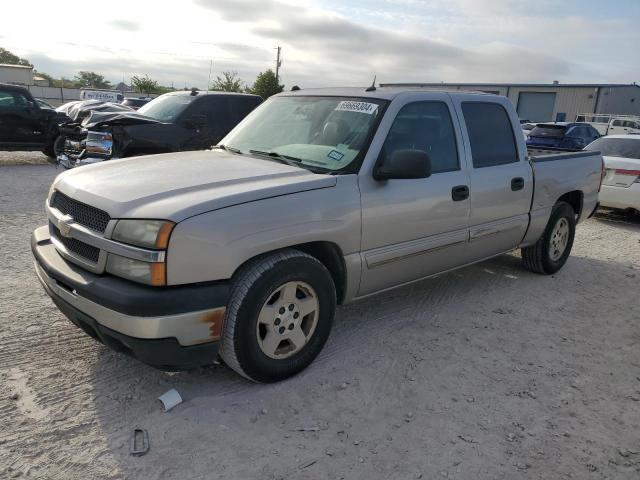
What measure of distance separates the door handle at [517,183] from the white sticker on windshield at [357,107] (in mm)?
1672

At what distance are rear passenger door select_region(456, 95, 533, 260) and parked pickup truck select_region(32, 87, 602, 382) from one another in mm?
19

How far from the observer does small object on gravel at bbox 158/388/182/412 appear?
297cm

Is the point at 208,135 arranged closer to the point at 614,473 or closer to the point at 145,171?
the point at 145,171

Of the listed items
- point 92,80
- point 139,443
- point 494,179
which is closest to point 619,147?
point 494,179

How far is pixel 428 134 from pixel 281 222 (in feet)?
5.46

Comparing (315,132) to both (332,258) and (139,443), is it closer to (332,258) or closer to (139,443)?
(332,258)

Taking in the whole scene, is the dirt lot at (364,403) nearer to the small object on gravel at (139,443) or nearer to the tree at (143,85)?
the small object on gravel at (139,443)

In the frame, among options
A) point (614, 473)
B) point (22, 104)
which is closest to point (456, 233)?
point (614, 473)

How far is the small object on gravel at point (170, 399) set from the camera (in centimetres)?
297

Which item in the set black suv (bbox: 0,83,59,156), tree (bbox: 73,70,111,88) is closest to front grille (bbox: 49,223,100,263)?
black suv (bbox: 0,83,59,156)

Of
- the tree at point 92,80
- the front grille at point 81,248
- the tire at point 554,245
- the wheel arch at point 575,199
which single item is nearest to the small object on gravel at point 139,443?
the front grille at point 81,248

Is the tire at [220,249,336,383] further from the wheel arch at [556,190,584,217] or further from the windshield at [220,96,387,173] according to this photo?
the wheel arch at [556,190,584,217]

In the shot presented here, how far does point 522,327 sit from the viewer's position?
14.4 feet

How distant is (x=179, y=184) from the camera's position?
3107mm
